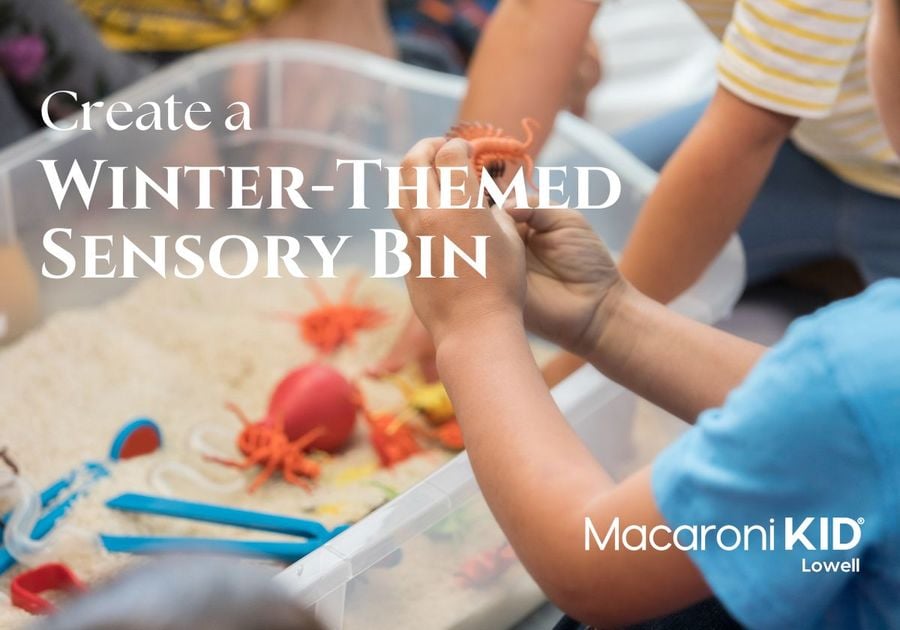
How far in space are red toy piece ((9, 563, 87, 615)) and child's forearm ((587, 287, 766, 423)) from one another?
338mm

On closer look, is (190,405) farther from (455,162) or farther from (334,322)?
(455,162)

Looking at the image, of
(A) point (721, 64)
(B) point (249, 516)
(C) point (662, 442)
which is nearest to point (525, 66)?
(A) point (721, 64)

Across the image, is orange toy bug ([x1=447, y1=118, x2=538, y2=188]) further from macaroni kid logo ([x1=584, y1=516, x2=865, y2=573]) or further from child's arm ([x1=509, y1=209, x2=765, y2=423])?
macaroni kid logo ([x1=584, y1=516, x2=865, y2=573])

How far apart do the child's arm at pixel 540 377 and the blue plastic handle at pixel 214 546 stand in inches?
8.5

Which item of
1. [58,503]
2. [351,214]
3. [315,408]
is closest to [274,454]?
[315,408]

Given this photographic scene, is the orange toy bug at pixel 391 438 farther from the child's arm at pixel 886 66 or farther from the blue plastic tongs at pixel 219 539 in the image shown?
the child's arm at pixel 886 66

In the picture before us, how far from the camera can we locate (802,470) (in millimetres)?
447

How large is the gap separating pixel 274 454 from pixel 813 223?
540 mm

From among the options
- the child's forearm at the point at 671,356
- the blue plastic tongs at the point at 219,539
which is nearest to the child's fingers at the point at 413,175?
the child's forearm at the point at 671,356

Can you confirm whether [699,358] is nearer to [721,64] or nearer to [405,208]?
[405,208]

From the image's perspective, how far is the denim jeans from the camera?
3.39 feet

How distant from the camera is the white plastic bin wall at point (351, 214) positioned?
68cm

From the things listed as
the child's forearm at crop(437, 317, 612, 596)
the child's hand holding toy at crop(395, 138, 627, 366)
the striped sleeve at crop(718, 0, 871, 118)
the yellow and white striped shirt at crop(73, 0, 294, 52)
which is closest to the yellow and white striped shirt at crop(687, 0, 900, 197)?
the striped sleeve at crop(718, 0, 871, 118)

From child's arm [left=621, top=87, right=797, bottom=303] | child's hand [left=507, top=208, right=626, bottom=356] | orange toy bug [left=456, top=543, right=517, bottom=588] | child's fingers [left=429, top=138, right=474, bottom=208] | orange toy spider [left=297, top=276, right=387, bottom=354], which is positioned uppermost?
child's fingers [left=429, top=138, right=474, bottom=208]
